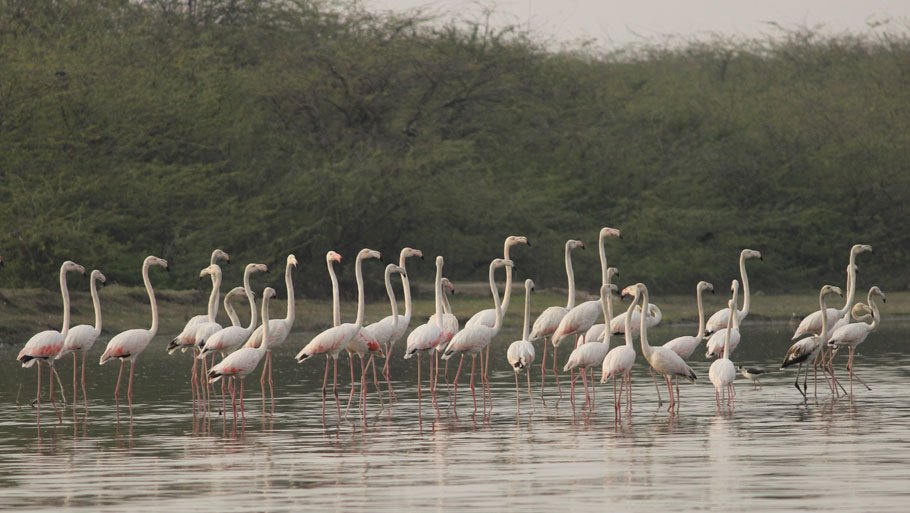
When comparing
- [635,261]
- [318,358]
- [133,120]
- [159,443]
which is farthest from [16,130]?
[159,443]

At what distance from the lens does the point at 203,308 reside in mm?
32281

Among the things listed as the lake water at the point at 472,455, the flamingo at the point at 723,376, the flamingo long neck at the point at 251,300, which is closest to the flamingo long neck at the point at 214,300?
→ the flamingo long neck at the point at 251,300

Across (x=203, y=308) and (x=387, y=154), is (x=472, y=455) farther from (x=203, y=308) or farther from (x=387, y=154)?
(x=387, y=154)

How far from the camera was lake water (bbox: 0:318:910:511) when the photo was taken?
10.6m

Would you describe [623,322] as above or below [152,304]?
below

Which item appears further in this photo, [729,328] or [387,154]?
[387,154]

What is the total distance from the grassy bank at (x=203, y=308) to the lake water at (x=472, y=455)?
973 cm

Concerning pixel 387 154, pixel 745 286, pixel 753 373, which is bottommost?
pixel 753 373

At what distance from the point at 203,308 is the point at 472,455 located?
20.0 m

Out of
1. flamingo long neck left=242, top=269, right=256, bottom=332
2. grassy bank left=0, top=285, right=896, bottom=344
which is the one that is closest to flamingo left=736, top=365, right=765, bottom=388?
flamingo long neck left=242, top=269, right=256, bottom=332

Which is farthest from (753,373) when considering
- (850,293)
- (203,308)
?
(203,308)

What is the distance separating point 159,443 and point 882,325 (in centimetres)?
2147

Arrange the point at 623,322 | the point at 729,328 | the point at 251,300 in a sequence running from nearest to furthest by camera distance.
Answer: the point at 729,328, the point at 251,300, the point at 623,322

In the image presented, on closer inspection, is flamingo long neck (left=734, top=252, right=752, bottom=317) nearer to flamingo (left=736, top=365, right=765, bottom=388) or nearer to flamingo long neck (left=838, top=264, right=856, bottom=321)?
flamingo (left=736, top=365, right=765, bottom=388)
